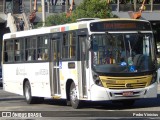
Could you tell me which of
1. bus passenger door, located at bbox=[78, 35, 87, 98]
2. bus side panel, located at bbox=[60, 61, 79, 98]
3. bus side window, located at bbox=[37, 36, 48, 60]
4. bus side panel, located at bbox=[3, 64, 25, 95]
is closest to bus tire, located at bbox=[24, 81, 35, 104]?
bus side panel, located at bbox=[3, 64, 25, 95]

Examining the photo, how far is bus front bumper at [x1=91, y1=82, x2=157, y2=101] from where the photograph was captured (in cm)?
1811

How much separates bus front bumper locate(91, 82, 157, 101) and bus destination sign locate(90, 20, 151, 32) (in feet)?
6.33

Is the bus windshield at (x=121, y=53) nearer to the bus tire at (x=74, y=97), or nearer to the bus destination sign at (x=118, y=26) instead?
the bus destination sign at (x=118, y=26)

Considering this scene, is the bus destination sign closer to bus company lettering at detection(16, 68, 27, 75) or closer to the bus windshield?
the bus windshield

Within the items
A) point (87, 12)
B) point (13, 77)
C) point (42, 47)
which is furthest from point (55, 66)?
point (87, 12)

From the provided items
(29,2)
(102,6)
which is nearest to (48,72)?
(102,6)

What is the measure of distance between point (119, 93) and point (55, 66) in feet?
10.5

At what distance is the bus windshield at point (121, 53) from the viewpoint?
60.0 ft

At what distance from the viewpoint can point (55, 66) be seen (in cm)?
2055

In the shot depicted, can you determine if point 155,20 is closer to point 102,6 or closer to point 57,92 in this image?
point 102,6

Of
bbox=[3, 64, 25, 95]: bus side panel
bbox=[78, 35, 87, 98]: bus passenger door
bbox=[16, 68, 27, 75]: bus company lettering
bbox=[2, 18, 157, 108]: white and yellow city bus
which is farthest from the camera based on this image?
bbox=[3, 64, 25, 95]: bus side panel

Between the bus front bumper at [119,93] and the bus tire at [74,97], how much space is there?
1041 millimetres

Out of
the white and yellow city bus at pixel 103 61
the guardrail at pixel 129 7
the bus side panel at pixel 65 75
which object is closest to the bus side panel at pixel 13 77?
the white and yellow city bus at pixel 103 61

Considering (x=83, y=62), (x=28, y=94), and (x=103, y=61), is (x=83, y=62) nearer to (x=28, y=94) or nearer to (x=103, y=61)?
(x=103, y=61)
